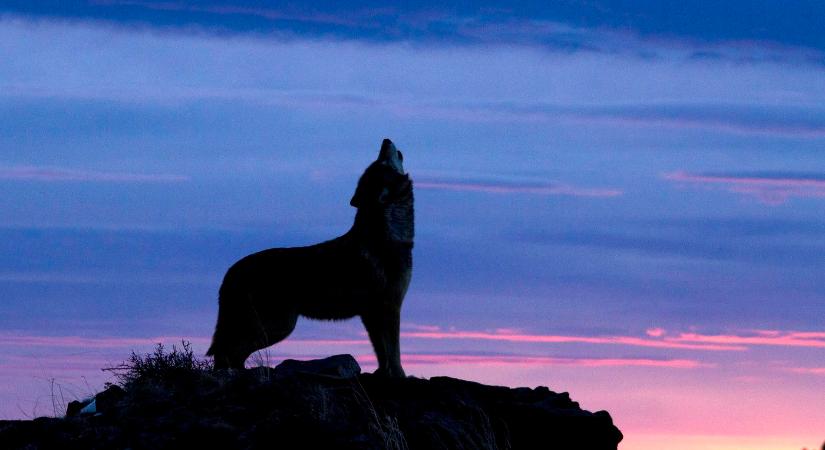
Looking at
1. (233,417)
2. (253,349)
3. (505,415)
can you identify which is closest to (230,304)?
(253,349)

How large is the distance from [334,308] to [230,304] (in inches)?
56.5

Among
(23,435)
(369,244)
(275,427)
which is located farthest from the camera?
(369,244)

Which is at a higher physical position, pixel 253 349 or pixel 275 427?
pixel 253 349

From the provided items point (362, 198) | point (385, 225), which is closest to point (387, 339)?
point (385, 225)

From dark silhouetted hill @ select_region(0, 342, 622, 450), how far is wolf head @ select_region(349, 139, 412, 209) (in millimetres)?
2046

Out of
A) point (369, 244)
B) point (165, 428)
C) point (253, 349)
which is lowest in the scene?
point (165, 428)

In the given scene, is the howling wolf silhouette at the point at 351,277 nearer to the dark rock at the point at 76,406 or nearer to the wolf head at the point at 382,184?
the wolf head at the point at 382,184

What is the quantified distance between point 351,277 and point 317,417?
2.72m

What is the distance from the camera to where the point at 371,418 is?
492 inches

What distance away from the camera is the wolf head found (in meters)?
14.7

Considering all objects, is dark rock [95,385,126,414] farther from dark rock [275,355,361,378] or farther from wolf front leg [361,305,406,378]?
wolf front leg [361,305,406,378]

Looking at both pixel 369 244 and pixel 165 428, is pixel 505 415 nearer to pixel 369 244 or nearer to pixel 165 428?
pixel 369 244

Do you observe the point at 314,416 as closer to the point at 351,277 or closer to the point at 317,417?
the point at 317,417

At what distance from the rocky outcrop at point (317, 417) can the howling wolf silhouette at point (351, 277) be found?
63 centimetres
